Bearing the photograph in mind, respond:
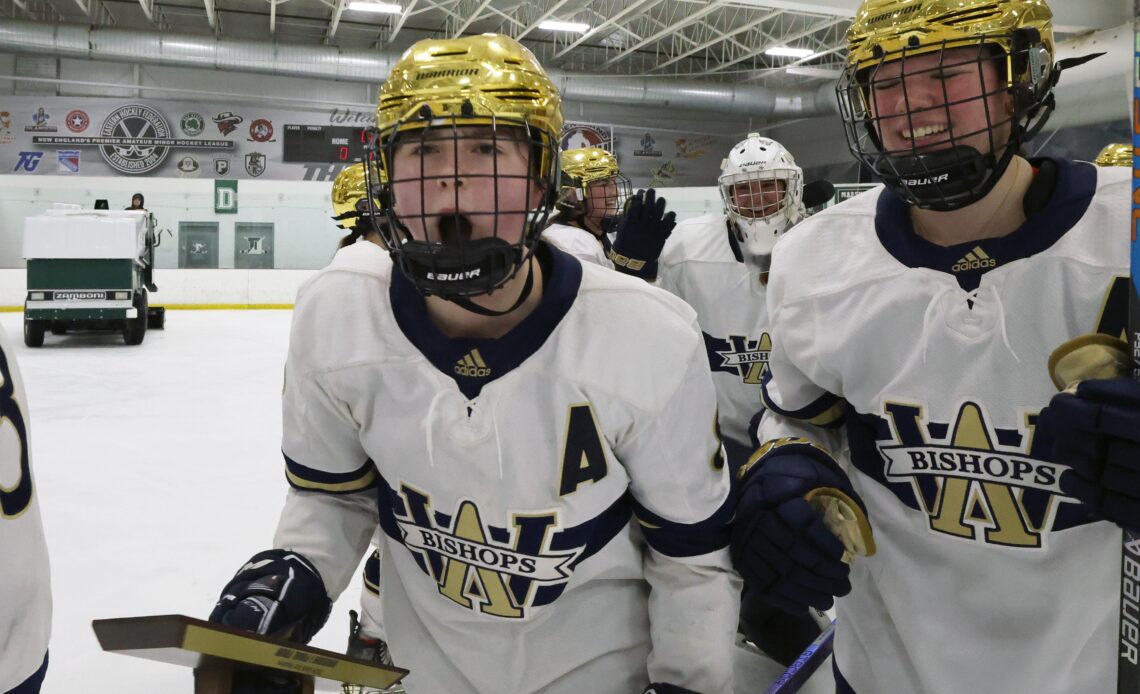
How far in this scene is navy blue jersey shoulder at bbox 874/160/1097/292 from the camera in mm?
979

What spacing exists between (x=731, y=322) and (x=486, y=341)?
158cm

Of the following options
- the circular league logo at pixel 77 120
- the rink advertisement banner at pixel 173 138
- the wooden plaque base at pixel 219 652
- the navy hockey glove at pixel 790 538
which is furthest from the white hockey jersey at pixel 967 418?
the circular league logo at pixel 77 120

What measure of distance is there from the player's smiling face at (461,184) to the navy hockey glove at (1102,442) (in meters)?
0.57

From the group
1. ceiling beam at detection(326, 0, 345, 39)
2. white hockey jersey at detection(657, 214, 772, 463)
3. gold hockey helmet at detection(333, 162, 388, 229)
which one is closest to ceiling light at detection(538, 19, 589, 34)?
ceiling beam at detection(326, 0, 345, 39)

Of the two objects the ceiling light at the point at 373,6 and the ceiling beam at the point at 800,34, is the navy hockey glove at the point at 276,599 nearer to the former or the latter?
the ceiling light at the point at 373,6

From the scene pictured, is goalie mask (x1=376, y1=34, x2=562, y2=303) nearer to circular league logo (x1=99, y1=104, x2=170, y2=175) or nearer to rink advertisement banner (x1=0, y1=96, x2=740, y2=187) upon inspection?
rink advertisement banner (x1=0, y1=96, x2=740, y2=187)

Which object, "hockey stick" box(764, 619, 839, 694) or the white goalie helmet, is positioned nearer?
"hockey stick" box(764, 619, 839, 694)

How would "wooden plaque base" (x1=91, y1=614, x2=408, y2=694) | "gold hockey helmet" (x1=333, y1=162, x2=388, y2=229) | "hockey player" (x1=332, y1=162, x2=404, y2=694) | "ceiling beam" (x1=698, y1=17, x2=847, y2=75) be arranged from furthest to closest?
"ceiling beam" (x1=698, y1=17, x2=847, y2=75) → "gold hockey helmet" (x1=333, y1=162, x2=388, y2=229) → "hockey player" (x1=332, y1=162, x2=404, y2=694) → "wooden plaque base" (x1=91, y1=614, x2=408, y2=694)

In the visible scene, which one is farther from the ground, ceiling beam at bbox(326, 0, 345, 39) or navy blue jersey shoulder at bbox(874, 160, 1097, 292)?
ceiling beam at bbox(326, 0, 345, 39)

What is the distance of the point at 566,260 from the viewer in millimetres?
Result: 1064

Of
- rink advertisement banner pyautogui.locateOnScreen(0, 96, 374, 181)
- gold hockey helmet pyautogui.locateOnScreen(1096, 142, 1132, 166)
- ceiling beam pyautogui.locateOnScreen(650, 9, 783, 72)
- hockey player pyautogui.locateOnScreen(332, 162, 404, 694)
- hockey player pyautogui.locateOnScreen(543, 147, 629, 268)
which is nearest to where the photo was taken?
hockey player pyautogui.locateOnScreen(332, 162, 404, 694)

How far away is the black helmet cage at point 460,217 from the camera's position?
3.05 ft

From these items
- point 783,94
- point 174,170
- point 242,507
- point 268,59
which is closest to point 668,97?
point 783,94

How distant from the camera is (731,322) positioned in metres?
2.48
